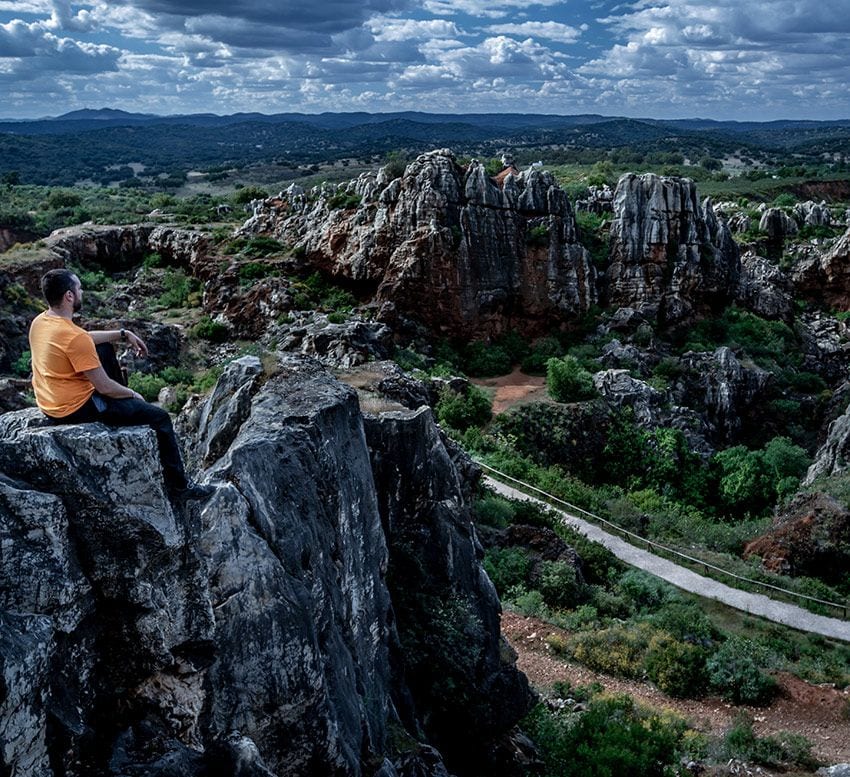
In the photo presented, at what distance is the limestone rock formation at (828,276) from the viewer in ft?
145

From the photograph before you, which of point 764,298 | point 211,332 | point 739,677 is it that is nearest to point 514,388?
point 211,332

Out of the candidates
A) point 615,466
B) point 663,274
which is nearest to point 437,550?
point 615,466

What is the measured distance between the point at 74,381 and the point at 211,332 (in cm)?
2609

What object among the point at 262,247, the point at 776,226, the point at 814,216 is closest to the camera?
the point at 262,247

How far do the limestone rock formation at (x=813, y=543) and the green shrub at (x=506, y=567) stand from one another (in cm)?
649

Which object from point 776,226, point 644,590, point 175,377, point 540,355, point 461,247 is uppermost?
point 776,226

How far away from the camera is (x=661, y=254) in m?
35.3

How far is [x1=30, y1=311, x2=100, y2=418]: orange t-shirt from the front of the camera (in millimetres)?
5422

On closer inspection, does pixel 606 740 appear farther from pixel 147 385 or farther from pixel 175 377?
pixel 175 377

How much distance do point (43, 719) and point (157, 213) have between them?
4548 cm

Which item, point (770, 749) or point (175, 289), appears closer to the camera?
point (770, 749)

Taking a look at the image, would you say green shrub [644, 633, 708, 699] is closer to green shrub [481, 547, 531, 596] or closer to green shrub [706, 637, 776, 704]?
green shrub [706, 637, 776, 704]

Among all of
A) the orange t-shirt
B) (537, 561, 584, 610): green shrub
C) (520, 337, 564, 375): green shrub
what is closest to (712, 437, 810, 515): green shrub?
(520, 337, 564, 375): green shrub

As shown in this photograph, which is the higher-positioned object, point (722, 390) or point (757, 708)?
point (722, 390)
